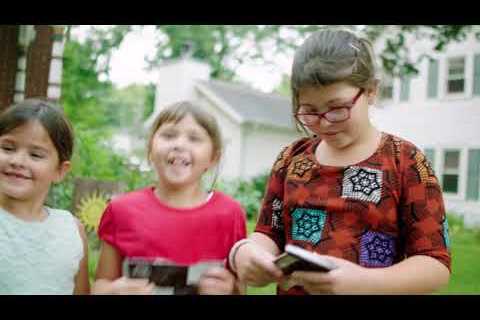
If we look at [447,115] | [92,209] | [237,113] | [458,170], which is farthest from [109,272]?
[237,113]

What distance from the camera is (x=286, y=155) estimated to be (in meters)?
1.15

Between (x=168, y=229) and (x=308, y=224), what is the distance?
0.29 metres

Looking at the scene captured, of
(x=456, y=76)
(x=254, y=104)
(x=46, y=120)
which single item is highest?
(x=456, y=76)

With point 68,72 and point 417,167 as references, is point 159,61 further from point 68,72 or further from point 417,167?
point 417,167

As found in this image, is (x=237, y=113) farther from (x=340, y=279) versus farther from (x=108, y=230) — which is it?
(x=340, y=279)

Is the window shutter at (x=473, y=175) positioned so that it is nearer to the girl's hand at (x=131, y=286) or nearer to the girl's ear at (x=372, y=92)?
the girl's ear at (x=372, y=92)

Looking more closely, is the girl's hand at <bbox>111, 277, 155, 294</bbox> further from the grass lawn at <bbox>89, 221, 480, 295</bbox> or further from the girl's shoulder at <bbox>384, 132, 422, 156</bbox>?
the grass lawn at <bbox>89, 221, 480, 295</bbox>

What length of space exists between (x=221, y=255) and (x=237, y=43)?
11.3 metres

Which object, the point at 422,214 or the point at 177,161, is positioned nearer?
the point at 422,214

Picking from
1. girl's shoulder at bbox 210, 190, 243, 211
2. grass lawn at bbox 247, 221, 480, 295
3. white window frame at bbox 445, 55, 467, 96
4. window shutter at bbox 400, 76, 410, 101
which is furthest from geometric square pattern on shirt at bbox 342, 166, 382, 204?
window shutter at bbox 400, 76, 410, 101

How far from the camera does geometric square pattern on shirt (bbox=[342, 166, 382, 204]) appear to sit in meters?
1.00

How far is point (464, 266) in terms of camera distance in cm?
324

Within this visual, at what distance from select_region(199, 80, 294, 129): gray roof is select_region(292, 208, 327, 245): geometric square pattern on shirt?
8.54 metres
